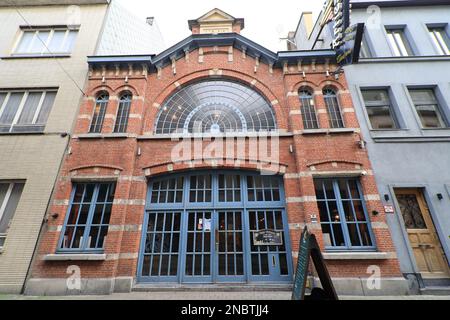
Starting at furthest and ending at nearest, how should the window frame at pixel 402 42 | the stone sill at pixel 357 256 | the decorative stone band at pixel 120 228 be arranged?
the window frame at pixel 402 42 → the decorative stone band at pixel 120 228 → the stone sill at pixel 357 256

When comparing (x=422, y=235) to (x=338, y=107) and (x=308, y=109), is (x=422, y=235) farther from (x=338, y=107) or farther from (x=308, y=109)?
(x=308, y=109)

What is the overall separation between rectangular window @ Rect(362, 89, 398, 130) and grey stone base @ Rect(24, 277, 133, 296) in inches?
435

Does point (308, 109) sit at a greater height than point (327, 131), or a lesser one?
greater

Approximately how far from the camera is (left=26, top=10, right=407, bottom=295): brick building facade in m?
6.92

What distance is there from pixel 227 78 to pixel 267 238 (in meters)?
7.06

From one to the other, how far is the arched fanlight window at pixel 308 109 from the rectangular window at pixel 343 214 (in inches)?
95.5

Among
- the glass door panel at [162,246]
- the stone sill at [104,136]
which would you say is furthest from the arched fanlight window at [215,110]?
the glass door panel at [162,246]

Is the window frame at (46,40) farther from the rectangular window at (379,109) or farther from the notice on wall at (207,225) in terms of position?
the rectangular window at (379,109)

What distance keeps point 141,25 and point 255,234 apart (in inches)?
628

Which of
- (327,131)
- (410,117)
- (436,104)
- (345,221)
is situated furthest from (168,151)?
(436,104)

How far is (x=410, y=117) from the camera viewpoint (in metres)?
8.48

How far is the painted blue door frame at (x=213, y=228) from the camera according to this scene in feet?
23.3

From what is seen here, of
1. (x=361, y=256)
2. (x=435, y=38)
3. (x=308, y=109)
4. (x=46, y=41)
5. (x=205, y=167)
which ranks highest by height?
(x=46, y=41)

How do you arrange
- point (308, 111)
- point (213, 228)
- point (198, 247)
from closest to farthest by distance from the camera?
point (198, 247)
point (213, 228)
point (308, 111)
